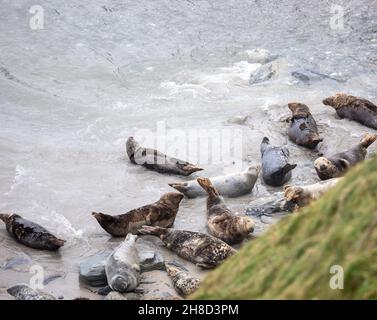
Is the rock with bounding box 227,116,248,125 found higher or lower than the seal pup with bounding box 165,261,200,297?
higher

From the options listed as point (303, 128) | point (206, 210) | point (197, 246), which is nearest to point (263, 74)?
point (303, 128)

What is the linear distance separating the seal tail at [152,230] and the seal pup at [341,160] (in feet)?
7.52

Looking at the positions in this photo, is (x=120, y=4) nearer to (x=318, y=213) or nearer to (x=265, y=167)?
(x=265, y=167)

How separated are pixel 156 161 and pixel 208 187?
1.32 m

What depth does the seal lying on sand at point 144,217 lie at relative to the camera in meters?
6.84

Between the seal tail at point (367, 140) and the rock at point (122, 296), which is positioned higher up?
the seal tail at point (367, 140)

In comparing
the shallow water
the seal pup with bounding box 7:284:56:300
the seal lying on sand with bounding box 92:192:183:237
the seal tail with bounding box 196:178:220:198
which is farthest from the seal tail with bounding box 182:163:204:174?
the seal pup with bounding box 7:284:56:300

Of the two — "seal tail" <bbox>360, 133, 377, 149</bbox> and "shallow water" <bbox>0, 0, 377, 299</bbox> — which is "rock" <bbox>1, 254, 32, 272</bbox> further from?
"seal tail" <bbox>360, 133, 377, 149</bbox>

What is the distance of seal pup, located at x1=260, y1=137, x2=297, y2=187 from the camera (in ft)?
25.9

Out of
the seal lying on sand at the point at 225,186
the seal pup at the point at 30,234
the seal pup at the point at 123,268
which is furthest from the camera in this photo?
the seal lying on sand at the point at 225,186

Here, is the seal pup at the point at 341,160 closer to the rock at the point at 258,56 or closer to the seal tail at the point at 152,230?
the seal tail at the point at 152,230

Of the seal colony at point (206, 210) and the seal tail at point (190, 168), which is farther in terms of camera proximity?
the seal tail at point (190, 168)

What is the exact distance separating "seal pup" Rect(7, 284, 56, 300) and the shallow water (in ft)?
0.39

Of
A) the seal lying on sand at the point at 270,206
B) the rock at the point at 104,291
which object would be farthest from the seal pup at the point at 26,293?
the seal lying on sand at the point at 270,206
